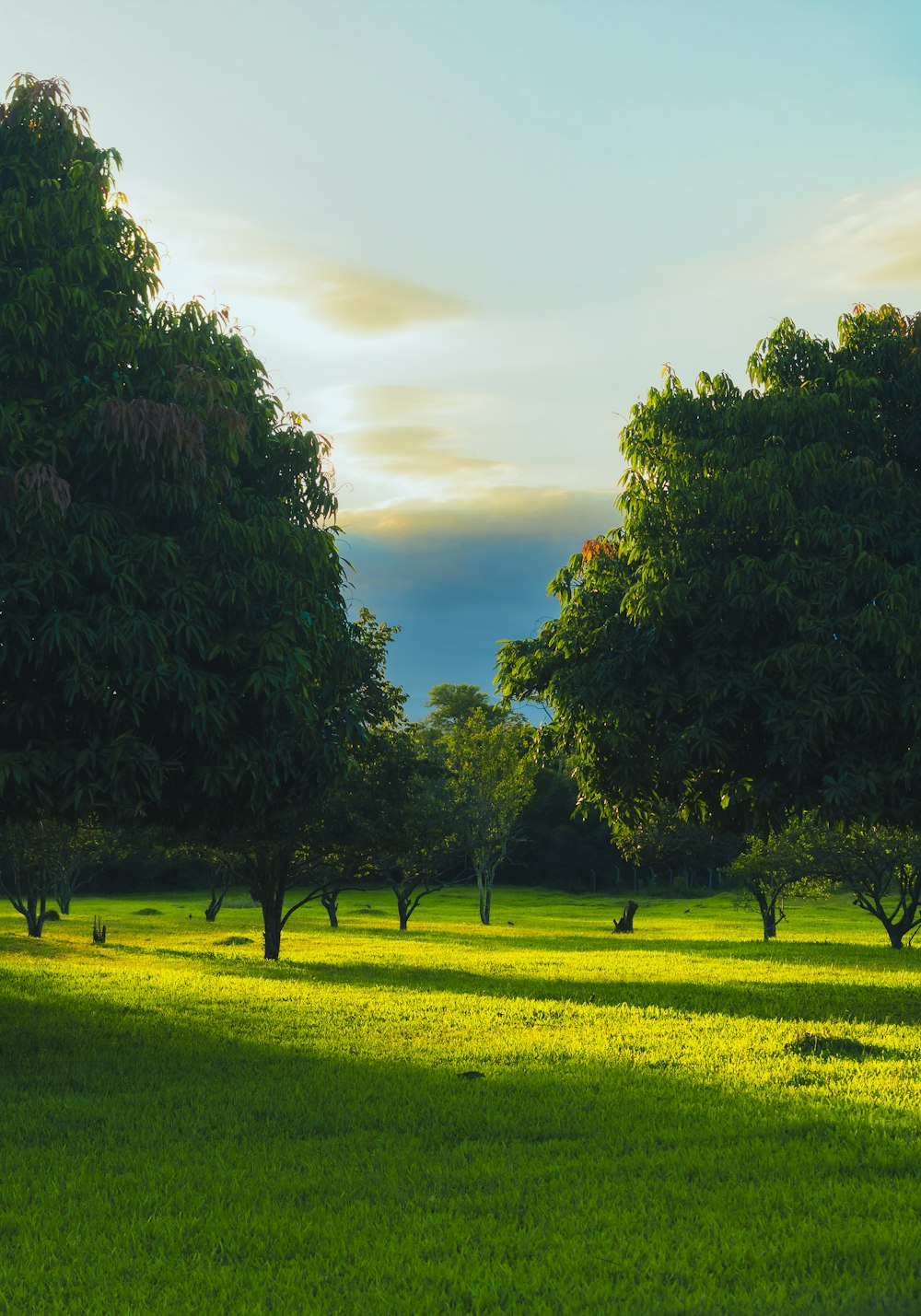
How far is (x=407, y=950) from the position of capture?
41375 mm

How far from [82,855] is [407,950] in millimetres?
22856

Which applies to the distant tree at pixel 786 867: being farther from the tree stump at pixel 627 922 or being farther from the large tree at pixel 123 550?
the large tree at pixel 123 550

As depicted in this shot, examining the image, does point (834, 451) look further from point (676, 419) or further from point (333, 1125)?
point (333, 1125)

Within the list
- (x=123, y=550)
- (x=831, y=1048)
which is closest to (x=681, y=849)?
(x=831, y=1048)

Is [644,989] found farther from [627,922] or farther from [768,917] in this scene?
[627,922]

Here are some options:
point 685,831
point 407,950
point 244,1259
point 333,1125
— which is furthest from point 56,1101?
point 685,831

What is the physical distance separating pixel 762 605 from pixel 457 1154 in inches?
418

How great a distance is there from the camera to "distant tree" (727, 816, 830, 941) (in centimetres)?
4212

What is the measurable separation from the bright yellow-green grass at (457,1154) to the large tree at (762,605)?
3865 millimetres

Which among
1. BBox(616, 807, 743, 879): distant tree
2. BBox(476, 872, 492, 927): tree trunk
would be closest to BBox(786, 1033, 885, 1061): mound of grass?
BBox(616, 807, 743, 879): distant tree

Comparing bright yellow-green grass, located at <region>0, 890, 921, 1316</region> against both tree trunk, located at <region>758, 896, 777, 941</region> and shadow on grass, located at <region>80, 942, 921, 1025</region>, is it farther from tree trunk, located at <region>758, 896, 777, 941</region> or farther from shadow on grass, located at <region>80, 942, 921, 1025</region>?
tree trunk, located at <region>758, 896, 777, 941</region>

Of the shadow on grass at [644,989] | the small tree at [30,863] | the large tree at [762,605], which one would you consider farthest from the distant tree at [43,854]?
the large tree at [762,605]

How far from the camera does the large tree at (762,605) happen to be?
54.5 ft

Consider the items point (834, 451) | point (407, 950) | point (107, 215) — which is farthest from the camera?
point (407, 950)
